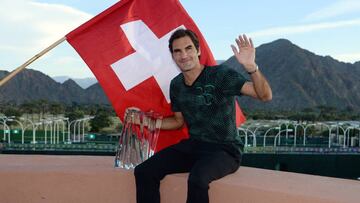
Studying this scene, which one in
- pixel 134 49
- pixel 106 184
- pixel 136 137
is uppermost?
pixel 134 49

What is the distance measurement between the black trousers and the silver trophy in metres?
0.37

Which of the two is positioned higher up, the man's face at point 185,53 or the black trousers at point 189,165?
the man's face at point 185,53

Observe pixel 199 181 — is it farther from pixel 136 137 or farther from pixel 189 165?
pixel 136 137

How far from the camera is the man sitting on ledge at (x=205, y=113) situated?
2.48m

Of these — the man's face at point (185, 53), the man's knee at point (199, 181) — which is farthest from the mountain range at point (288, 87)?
the man's knee at point (199, 181)

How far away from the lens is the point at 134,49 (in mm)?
3590

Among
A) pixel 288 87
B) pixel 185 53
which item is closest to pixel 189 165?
pixel 185 53

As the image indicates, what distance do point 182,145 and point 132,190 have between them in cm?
38

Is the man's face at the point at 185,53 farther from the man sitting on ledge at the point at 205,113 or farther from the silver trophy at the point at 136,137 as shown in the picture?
the silver trophy at the point at 136,137

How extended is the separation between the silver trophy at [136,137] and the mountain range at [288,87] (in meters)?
64.4

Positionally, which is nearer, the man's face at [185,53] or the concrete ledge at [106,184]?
the concrete ledge at [106,184]

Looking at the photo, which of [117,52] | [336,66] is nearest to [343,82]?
[336,66]

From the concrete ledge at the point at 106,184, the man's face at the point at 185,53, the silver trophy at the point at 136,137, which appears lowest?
the concrete ledge at the point at 106,184

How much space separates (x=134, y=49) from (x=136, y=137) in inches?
31.5
